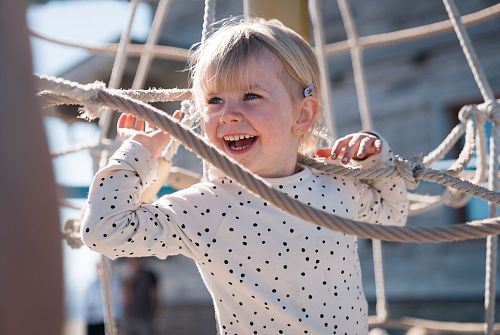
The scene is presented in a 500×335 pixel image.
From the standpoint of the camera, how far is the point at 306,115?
1.07 meters

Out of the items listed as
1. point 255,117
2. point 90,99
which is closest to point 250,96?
point 255,117

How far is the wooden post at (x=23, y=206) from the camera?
1.34ft

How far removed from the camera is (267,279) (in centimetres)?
97

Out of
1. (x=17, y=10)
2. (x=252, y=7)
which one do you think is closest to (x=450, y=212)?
(x=252, y=7)

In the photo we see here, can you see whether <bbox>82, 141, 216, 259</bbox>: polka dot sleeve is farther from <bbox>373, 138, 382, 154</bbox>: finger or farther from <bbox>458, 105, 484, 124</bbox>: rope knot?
<bbox>458, 105, 484, 124</bbox>: rope knot

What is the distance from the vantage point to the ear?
3.46 feet

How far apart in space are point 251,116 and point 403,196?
317 millimetres

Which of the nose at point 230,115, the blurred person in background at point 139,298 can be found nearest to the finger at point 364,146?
the nose at point 230,115

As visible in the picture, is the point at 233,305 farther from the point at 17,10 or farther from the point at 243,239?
the point at 17,10

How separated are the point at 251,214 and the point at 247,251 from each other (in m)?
0.05

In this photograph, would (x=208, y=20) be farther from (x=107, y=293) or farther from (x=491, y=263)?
(x=491, y=263)

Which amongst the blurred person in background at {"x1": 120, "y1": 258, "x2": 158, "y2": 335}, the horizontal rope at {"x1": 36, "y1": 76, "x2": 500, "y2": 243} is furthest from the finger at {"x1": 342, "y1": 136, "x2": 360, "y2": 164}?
the blurred person in background at {"x1": 120, "y1": 258, "x2": 158, "y2": 335}

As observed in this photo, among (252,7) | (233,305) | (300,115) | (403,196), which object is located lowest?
(233,305)

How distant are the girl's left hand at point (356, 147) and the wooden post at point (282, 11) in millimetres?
392
